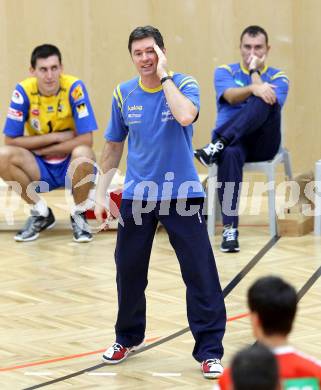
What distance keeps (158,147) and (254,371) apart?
2.70m

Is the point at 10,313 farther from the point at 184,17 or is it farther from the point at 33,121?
the point at 184,17

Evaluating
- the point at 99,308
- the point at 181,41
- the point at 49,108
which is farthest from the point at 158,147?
the point at 181,41

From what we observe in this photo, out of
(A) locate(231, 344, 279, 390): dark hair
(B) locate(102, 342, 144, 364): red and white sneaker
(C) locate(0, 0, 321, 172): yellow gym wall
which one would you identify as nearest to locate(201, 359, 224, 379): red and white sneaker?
(B) locate(102, 342, 144, 364): red and white sneaker

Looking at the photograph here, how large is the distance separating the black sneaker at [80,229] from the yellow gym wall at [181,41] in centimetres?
196

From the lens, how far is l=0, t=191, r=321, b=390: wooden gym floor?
5.24 meters

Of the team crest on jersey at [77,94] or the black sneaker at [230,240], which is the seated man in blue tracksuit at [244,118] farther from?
the team crest on jersey at [77,94]

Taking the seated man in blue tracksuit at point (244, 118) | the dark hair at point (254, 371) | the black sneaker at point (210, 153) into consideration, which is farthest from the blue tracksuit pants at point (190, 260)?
the black sneaker at point (210, 153)

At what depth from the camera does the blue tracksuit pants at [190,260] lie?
5184 mm

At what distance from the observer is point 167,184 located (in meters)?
5.18

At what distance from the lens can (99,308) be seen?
6.44m

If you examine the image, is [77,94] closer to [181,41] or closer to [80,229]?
[80,229]

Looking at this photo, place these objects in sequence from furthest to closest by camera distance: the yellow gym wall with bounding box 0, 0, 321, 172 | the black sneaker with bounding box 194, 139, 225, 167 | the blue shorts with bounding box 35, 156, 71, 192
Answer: the yellow gym wall with bounding box 0, 0, 321, 172 < the blue shorts with bounding box 35, 156, 71, 192 < the black sneaker with bounding box 194, 139, 225, 167

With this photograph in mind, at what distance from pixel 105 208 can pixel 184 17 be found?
517 cm

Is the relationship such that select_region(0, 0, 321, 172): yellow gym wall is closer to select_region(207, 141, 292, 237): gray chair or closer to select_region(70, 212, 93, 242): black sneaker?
select_region(207, 141, 292, 237): gray chair
